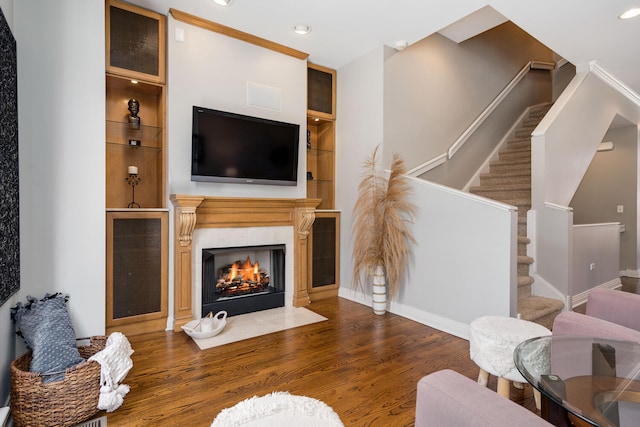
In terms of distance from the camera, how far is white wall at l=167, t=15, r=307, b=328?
10.3 ft

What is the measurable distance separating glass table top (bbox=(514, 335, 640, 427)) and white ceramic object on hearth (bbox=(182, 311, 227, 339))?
2.35 m

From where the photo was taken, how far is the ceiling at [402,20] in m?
2.89

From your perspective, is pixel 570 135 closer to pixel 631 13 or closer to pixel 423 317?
pixel 631 13

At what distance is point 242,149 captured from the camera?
344 centimetres

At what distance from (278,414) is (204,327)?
200cm

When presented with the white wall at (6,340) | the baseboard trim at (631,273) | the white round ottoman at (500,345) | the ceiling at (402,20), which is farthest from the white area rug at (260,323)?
the baseboard trim at (631,273)

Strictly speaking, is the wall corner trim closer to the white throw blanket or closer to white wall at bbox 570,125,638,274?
the white throw blanket

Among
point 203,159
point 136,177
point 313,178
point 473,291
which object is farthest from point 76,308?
point 473,291

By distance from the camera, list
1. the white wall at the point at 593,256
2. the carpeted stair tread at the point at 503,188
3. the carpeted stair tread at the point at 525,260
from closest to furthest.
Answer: the carpeted stair tread at the point at 525,260 → the white wall at the point at 593,256 → the carpeted stair tread at the point at 503,188

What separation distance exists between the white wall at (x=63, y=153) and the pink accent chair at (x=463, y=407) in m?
2.56

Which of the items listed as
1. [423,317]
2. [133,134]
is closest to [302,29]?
[133,134]

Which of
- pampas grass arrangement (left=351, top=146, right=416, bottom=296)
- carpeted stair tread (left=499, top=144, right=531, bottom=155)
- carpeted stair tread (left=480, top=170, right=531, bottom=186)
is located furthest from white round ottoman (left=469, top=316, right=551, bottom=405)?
carpeted stair tread (left=499, top=144, right=531, bottom=155)

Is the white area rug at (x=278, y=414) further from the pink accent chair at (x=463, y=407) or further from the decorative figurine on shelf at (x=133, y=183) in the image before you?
the decorative figurine on shelf at (x=133, y=183)

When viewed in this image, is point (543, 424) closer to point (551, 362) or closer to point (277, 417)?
point (551, 362)
